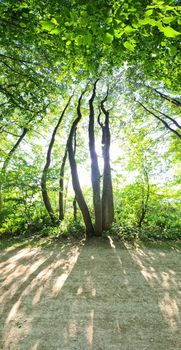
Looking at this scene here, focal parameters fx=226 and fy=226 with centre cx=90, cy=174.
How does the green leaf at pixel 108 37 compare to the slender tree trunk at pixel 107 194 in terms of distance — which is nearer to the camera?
the green leaf at pixel 108 37

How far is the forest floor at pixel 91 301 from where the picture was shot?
341 cm

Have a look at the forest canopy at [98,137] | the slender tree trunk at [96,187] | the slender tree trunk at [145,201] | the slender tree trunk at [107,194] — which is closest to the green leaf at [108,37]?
the forest canopy at [98,137]

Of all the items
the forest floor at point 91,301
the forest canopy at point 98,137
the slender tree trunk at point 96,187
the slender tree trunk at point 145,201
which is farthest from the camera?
the slender tree trunk at point 145,201

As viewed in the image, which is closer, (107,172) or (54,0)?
(54,0)

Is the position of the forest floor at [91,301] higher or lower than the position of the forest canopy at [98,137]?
lower

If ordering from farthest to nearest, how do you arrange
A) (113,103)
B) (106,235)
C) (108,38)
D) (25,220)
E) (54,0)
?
(113,103), (25,220), (106,235), (54,0), (108,38)

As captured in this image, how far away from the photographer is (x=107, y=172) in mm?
10516

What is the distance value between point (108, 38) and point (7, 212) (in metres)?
9.43

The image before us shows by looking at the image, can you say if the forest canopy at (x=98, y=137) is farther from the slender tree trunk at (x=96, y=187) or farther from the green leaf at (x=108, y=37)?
the green leaf at (x=108, y=37)

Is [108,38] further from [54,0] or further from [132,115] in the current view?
[132,115]

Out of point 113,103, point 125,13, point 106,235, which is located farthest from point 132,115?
point 125,13

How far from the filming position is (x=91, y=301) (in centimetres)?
456

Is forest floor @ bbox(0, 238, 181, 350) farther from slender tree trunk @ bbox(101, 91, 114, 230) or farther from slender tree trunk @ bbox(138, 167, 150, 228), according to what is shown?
slender tree trunk @ bbox(138, 167, 150, 228)

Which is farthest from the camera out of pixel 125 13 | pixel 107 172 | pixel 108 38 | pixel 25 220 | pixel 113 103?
pixel 113 103
